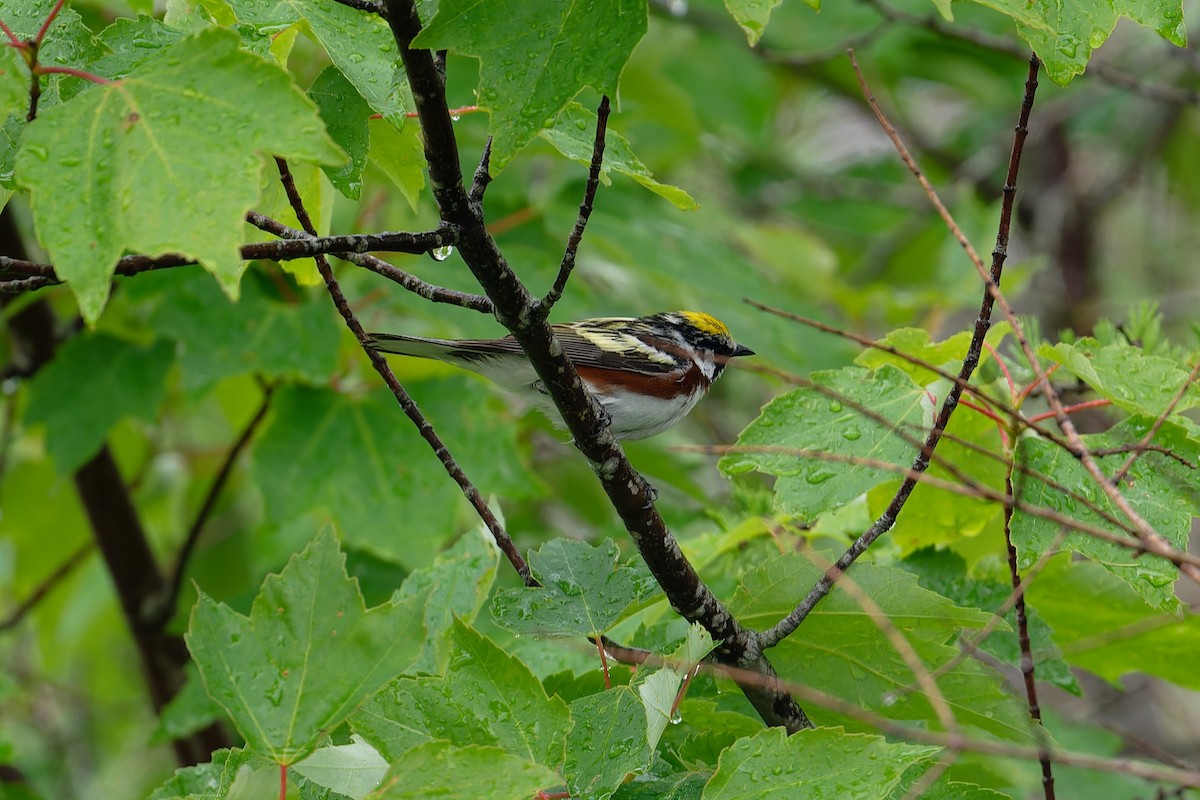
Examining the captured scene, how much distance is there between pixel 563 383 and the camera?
75.9 inches

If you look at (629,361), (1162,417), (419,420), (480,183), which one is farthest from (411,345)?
(1162,417)

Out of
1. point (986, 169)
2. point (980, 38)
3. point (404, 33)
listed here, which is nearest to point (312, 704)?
point (404, 33)

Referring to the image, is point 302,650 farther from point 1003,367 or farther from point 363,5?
point 1003,367

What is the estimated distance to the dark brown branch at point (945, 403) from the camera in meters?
1.90

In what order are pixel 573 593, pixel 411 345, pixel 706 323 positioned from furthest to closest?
pixel 706 323, pixel 411 345, pixel 573 593

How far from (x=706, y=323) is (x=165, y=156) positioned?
10.2 ft

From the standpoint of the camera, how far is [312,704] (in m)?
1.66

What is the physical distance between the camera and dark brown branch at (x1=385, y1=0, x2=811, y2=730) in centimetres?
163

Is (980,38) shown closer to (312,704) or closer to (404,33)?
(404,33)

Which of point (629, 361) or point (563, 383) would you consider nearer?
point (563, 383)

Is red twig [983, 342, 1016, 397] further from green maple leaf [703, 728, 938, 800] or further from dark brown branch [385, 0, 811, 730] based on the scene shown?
green maple leaf [703, 728, 938, 800]

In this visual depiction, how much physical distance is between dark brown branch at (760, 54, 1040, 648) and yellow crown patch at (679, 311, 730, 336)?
2.29m

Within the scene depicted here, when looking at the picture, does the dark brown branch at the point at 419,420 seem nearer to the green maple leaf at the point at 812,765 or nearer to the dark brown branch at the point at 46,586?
the green maple leaf at the point at 812,765

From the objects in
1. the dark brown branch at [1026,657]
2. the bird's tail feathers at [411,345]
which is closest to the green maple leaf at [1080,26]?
the dark brown branch at [1026,657]
